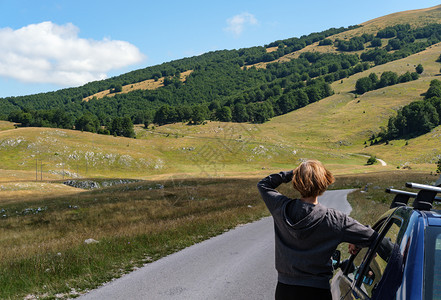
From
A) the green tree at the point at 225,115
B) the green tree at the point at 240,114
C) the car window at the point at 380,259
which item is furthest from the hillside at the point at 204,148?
the car window at the point at 380,259

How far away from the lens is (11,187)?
5553 centimetres

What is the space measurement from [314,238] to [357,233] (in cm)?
42

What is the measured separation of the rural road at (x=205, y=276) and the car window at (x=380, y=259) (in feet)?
14.3

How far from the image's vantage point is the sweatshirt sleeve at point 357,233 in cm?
340

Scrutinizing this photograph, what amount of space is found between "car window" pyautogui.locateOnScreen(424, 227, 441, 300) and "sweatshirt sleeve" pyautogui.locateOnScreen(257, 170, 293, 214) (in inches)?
57.7

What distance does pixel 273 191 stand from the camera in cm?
392

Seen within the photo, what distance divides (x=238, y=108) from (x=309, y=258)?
18943 centimetres

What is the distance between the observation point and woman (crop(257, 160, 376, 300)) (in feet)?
11.2

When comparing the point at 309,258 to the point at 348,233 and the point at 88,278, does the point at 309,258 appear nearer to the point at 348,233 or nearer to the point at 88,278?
the point at 348,233

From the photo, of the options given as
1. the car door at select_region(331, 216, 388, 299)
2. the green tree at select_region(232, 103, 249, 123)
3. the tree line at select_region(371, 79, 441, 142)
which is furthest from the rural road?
the green tree at select_region(232, 103, 249, 123)

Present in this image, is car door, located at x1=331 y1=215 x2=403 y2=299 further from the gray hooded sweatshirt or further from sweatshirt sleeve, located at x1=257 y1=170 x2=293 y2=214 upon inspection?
sweatshirt sleeve, located at x1=257 y1=170 x2=293 y2=214

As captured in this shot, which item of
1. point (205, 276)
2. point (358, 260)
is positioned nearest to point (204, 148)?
point (205, 276)

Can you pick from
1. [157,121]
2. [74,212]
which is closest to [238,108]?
[157,121]

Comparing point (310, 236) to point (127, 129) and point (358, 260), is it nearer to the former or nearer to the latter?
point (358, 260)
